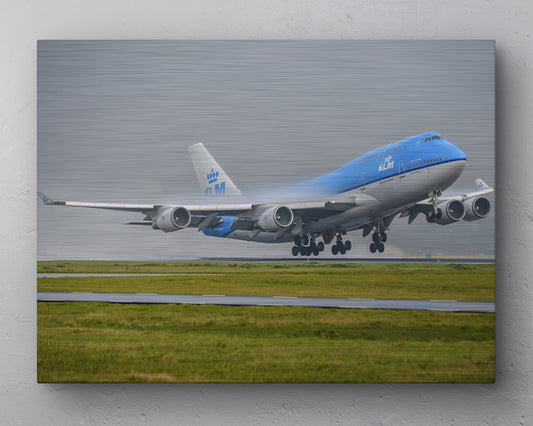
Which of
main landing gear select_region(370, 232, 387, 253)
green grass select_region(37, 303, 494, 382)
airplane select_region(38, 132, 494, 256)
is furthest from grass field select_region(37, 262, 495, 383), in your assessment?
airplane select_region(38, 132, 494, 256)

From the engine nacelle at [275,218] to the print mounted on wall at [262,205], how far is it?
11 millimetres

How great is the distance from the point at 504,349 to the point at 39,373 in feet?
10.2

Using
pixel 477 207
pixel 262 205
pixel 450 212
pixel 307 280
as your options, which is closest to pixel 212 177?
pixel 262 205

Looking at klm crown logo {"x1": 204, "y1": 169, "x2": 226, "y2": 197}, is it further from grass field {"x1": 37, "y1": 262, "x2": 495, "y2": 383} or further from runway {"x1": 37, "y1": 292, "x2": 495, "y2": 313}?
runway {"x1": 37, "y1": 292, "x2": 495, "y2": 313}

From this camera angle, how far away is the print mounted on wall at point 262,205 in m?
4.01

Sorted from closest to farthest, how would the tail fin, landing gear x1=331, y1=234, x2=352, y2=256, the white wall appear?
the white wall → the tail fin → landing gear x1=331, y1=234, x2=352, y2=256

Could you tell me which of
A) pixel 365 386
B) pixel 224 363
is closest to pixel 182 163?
pixel 224 363

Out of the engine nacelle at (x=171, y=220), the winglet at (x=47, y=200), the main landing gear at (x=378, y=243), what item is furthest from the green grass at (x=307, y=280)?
the winglet at (x=47, y=200)

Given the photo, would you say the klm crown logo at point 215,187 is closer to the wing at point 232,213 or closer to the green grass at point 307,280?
the wing at point 232,213

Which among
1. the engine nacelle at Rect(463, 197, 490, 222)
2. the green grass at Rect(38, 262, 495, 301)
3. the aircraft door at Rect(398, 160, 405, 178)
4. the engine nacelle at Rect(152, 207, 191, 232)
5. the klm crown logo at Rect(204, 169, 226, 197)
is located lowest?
the green grass at Rect(38, 262, 495, 301)

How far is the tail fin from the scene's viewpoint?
13.3 ft

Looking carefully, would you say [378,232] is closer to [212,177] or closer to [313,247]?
[313,247]

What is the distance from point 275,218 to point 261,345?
2.85 feet

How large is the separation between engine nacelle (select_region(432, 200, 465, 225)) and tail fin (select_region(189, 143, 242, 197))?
4.63 feet
